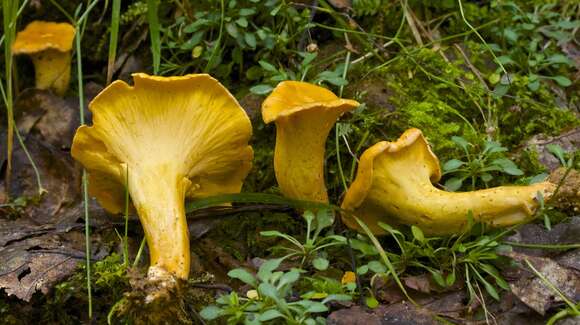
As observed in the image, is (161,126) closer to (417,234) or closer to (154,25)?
(154,25)

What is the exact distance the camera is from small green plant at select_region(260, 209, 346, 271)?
249cm

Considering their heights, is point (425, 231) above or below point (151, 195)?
below

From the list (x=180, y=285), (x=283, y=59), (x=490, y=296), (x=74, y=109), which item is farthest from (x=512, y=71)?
(x=74, y=109)

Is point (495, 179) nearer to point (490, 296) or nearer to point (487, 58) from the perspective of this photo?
point (490, 296)

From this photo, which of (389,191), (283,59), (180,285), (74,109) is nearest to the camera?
(180,285)

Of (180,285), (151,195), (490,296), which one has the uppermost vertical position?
(151,195)

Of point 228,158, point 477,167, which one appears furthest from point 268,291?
point 477,167

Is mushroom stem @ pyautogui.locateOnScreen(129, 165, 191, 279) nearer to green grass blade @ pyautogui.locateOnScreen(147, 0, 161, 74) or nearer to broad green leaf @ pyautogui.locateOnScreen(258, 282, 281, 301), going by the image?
broad green leaf @ pyautogui.locateOnScreen(258, 282, 281, 301)

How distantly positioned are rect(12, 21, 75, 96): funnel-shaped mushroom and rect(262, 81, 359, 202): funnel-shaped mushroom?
1607 mm

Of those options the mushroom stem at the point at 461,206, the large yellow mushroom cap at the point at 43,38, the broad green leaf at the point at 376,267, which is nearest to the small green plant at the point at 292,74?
the mushroom stem at the point at 461,206

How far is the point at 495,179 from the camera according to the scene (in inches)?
114

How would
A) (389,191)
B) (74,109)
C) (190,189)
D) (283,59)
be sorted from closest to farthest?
(389,191) < (190,189) < (283,59) < (74,109)

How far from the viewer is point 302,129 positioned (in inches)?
103

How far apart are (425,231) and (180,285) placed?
0.90m
